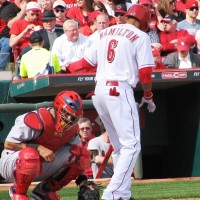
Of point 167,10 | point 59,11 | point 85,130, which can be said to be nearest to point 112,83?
point 85,130

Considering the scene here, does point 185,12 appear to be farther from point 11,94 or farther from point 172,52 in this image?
point 11,94

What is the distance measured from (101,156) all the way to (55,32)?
2.78 m

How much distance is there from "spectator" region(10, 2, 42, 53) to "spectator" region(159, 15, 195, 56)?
6.63ft

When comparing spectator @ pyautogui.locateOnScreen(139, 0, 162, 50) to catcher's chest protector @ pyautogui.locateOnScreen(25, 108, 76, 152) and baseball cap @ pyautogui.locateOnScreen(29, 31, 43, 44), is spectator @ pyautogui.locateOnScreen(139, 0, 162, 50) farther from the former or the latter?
catcher's chest protector @ pyautogui.locateOnScreen(25, 108, 76, 152)

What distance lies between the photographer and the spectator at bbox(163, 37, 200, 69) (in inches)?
472

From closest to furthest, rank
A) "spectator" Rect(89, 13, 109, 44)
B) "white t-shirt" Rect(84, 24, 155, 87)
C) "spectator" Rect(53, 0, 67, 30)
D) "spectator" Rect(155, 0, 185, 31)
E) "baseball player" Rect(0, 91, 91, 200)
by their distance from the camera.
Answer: "baseball player" Rect(0, 91, 91, 200) < "white t-shirt" Rect(84, 24, 155, 87) < "spectator" Rect(89, 13, 109, 44) < "spectator" Rect(53, 0, 67, 30) < "spectator" Rect(155, 0, 185, 31)

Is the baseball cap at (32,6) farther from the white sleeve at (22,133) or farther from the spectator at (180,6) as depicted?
the white sleeve at (22,133)

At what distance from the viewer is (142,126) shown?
1222cm

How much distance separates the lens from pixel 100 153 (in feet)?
34.8

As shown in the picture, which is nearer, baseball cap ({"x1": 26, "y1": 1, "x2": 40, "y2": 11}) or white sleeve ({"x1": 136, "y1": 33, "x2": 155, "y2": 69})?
white sleeve ({"x1": 136, "y1": 33, "x2": 155, "y2": 69})

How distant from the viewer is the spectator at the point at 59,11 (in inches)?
514

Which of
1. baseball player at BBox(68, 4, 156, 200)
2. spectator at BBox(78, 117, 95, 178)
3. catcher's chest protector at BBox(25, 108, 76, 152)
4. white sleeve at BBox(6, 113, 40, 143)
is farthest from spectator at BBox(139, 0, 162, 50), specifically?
white sleeve at BBox(6, 113, 40, 143)

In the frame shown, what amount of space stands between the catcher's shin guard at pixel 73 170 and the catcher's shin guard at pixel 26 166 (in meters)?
0.38

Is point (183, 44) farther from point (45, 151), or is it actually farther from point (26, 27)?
point (45, 151)
